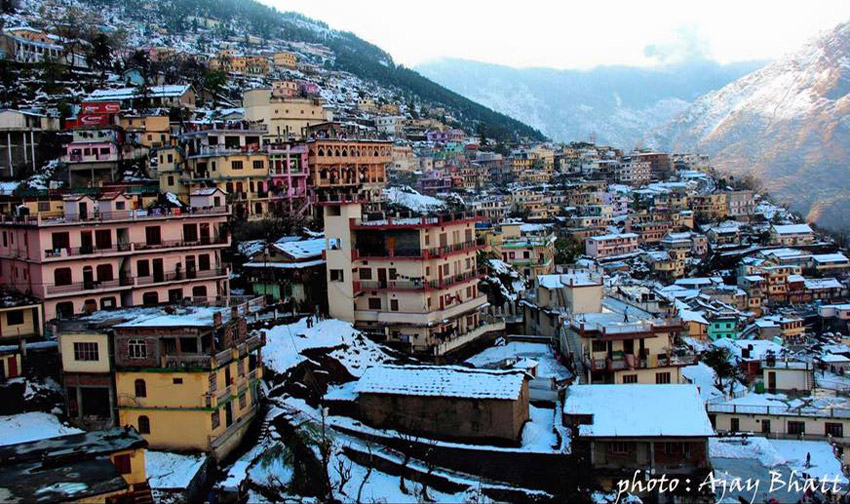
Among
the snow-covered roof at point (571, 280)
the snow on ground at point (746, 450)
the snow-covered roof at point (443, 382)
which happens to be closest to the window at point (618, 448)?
the snow-covered roof at point (443, 382)

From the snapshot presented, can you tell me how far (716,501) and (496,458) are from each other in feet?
21.5

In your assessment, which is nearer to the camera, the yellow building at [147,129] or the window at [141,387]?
the window at [141,387]

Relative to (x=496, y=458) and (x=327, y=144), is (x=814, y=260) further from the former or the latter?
(x=496, y=458)

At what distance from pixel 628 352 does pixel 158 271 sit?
18687mm

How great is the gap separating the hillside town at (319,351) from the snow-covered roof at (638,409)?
9 cm

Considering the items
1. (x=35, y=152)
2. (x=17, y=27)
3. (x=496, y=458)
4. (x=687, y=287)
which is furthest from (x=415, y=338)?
(x=17, y=27)

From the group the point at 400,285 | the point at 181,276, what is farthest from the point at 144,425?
the point at 400,285

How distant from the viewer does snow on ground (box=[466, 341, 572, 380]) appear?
3253 centimetres

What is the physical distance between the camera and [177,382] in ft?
72.4

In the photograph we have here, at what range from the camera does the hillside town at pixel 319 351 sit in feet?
72.8

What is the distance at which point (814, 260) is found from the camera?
80875 millimetres

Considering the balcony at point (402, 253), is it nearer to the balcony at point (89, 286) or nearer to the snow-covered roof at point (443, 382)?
the snow-covered roof at point (443, 382)

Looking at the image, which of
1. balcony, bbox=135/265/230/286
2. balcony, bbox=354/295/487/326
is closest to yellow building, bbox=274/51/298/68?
balcony, bbox=135/265/230/286

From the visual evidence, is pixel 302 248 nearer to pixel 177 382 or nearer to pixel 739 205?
pixel 177 382
